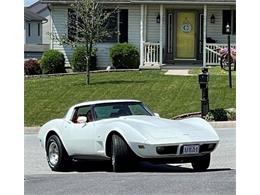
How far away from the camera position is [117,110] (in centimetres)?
1038

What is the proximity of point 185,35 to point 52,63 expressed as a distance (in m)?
5.75

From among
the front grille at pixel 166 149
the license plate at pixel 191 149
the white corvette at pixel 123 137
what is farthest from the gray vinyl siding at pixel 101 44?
the front grille at pixel 166 149

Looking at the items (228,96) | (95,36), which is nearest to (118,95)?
(228,96)

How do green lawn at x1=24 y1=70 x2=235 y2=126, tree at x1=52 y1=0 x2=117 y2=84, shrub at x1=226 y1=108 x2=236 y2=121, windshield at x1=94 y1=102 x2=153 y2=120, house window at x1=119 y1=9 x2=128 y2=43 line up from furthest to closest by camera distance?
1. house window at x1=119 y1=9 x2=128 y2=43
2. tree at x1=52 y1=0 x2=117 y2=84
3. green lawn at x1=24 y1=70 x2=235 y2=126
4. shrub at x1=226 y1=108 x2=236 y2=121
5. windshield at x1=94 y1=102 x2=153 y2=120

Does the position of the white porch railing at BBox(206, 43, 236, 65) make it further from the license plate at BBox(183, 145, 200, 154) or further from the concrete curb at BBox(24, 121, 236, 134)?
the license plate at BBox(183, 145, 200, 154)

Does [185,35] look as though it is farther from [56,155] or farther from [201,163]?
[201,163]

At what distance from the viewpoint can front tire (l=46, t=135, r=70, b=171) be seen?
414 inches

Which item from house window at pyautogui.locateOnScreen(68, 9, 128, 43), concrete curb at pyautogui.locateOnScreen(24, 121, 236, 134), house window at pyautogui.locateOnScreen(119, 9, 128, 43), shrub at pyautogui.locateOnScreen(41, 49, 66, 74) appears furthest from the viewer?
house window at pyautogui.locateOnScreen(119, 9, 128, 43)

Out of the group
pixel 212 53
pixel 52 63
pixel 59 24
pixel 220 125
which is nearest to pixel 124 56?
pixel 52 63

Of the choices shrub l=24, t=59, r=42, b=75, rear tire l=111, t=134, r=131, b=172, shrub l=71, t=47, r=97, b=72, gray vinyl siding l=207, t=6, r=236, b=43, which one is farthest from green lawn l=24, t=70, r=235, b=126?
rear tire l=111, t=134, r=131, b=172

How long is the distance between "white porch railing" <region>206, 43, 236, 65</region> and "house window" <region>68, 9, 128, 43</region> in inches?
146

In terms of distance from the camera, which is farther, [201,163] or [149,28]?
[149,28]
